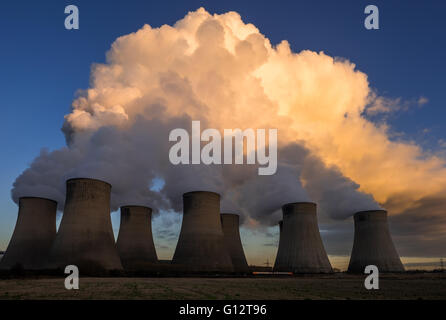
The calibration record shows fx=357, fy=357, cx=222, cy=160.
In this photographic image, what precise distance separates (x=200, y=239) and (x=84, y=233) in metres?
8.23

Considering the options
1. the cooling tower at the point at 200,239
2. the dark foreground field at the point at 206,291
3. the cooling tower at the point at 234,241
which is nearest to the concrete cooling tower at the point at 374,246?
the cooling tower at the point at 234,241

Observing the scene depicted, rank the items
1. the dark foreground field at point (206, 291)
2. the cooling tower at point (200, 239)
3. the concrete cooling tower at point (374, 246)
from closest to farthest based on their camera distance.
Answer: the dark foreground field at point (206, 291), the cooling tower at point (200, 239), the concrete cooling tower at point (374, 246)

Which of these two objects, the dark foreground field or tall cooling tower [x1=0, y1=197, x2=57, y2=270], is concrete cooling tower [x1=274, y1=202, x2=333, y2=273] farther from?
tall cooling tower [x1=0, y1=197, x2=57, y2=270]

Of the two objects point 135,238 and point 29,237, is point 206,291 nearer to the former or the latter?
point 29,237

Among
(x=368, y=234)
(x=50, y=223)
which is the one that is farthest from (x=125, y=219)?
(x=368, y=234)

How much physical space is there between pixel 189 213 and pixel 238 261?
11.1 metres

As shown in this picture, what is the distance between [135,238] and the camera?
31906 millimetres

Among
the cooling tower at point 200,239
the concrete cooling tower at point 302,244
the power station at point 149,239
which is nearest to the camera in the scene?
the power station at point 149,239

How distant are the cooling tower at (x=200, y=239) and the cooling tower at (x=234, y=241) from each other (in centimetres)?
796

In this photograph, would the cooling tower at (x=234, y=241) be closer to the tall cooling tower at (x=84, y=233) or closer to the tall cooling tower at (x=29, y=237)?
the tall cooling tower at (x=84, y=233)

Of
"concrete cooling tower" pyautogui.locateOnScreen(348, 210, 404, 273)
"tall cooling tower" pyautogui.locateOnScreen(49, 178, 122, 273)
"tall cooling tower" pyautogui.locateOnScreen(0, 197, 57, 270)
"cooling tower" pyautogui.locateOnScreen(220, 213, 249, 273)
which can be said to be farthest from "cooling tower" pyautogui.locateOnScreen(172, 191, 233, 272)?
"concrete cooling tower" pyautogui.locateOnScreen(348, 210, 404, 273)

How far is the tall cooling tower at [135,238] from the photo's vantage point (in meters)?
31.4

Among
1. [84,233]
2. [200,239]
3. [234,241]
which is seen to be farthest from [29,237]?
[234,241]
